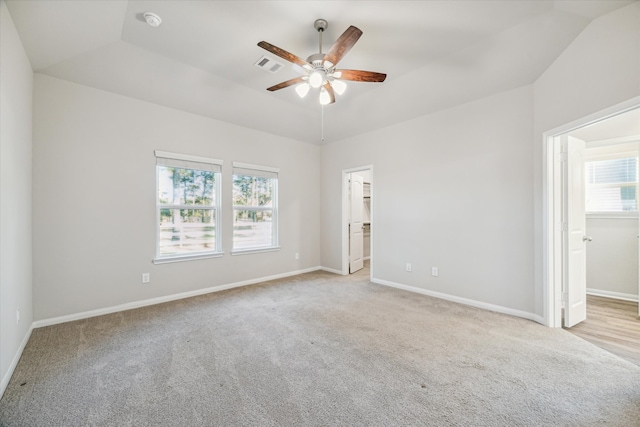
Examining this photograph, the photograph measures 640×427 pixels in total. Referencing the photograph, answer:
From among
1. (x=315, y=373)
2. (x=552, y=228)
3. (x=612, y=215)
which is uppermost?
(x=612, y=215)

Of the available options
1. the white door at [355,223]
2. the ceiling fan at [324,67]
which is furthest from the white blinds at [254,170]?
the ceiling fan at [324,67]

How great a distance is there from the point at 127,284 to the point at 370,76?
3878mm

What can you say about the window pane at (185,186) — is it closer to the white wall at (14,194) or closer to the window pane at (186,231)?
the window pane at (186,231)

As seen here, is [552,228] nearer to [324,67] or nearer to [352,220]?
[324,67]

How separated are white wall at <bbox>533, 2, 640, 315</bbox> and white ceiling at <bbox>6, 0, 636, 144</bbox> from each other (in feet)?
0.39

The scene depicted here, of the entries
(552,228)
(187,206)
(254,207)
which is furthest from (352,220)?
(552,228)

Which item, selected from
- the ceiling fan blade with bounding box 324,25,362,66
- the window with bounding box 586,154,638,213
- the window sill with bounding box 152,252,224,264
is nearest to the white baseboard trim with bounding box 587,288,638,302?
the window with bounding box 586,154,638,213

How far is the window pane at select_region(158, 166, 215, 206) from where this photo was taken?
3.86 metres

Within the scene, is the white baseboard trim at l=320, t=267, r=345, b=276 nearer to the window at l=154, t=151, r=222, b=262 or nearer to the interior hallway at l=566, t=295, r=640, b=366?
the window at l=154, t=151, r=222, b=262

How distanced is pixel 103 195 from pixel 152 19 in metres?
2.14

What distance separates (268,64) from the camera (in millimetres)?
3137

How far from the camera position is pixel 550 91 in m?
2.85

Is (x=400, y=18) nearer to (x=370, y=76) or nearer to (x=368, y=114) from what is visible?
(x=370, y=76)

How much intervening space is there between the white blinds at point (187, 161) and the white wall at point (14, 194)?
1269 millimetres
